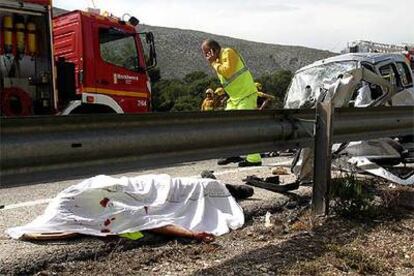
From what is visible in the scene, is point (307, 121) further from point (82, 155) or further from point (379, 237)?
point (82, 155)

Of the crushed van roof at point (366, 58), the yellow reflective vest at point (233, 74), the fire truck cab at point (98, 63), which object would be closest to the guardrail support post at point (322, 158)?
the yellow reflective vest at point (233, 74)

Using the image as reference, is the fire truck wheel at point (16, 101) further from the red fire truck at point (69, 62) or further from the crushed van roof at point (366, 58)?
the crushed van roof at point (366, 58)

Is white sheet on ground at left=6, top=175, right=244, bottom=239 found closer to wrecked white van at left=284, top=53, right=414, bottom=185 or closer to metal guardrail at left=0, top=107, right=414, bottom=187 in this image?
metal guardrail at left=0, top=107, right=414, bottom=187

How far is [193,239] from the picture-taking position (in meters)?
A: 4.05

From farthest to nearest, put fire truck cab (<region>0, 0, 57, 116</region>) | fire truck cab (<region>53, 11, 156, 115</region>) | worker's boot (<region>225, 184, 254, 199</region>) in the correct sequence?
fire truck cab (<region>53, 11, 156, 115</region>) < fire truck cab (<region>0, 0, 57, 116</region>) < worker's boot (<region>225, 184, 254, 199</region>)

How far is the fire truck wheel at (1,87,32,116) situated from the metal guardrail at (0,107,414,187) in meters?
5.57

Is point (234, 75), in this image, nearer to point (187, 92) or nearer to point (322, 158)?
point (322, 158)

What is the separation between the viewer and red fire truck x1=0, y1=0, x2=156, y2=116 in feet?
30.0

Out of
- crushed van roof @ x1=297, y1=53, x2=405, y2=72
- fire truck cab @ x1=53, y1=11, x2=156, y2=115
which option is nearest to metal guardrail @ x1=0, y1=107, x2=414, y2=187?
crushed van roof @ x1=297, y1=53, x2=405, y2=72

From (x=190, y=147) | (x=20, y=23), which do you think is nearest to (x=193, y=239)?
(x=190, y=147)

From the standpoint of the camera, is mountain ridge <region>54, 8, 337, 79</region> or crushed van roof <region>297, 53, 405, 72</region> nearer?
crushed van roof <region>297, 53, 405, 72</region>

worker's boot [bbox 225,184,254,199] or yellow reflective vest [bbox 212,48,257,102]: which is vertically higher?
yellow reflective vest [bbox 212,48,257,102]

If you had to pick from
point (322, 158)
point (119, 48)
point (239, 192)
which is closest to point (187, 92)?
point (119, 48)

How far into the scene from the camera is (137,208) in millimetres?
4234
